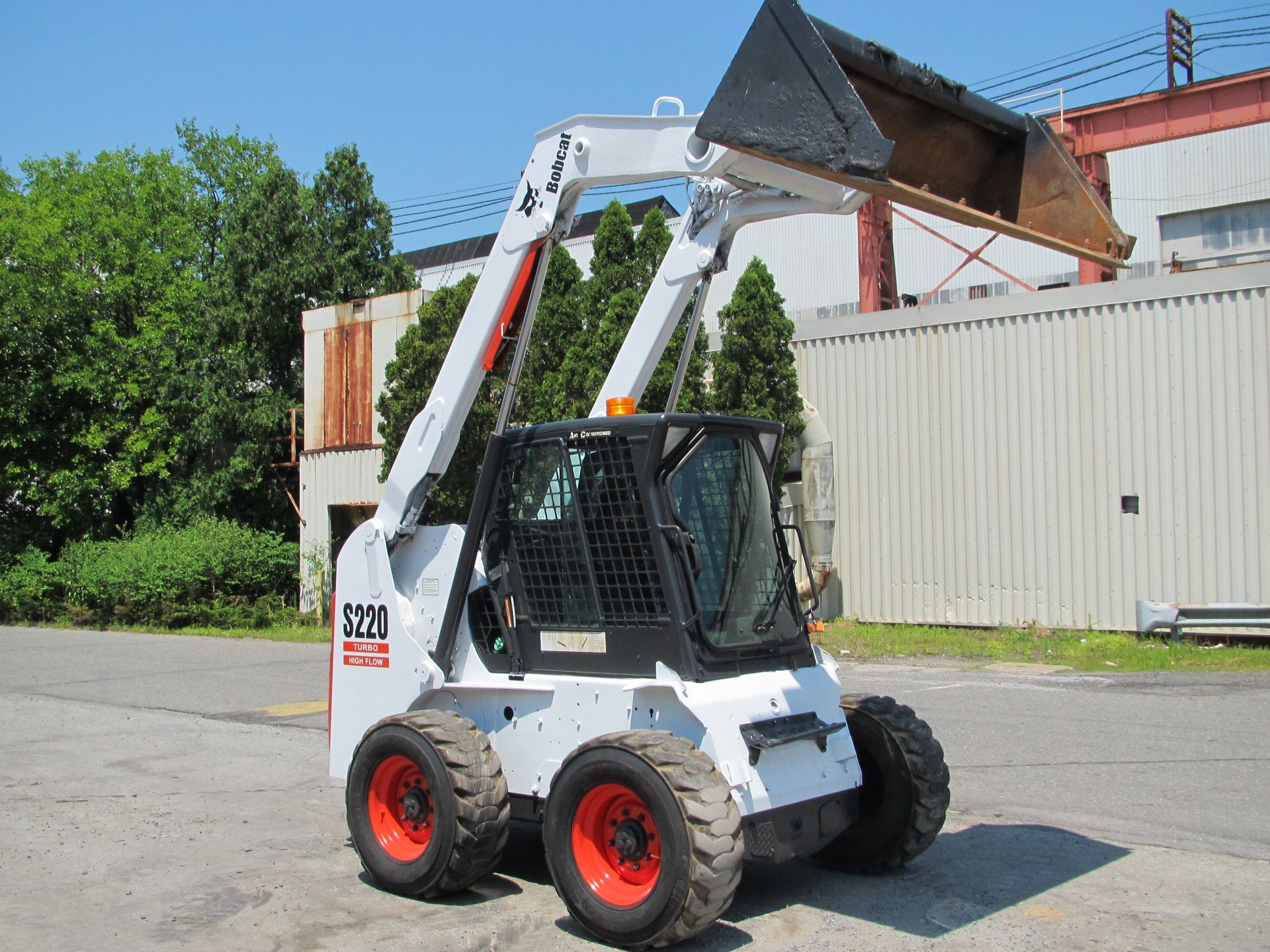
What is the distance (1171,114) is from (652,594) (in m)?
18.7

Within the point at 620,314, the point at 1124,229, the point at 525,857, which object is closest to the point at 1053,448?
the point at 620,314

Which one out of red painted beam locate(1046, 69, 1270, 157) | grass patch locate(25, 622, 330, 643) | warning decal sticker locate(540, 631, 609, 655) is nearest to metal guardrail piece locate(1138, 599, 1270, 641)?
red painted beam locate(1046, 69, 1270, 157)

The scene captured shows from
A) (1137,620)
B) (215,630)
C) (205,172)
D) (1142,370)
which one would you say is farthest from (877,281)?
(205,172)

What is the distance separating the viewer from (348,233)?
103 ft

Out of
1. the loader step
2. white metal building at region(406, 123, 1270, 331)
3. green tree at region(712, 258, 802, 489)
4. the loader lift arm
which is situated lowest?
the loader step

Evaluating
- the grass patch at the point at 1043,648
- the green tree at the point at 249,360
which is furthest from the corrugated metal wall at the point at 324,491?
the grass patch at the point at 1043,648

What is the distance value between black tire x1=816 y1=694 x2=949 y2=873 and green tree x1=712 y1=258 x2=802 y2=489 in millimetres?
12207

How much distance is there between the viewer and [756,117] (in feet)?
16.0

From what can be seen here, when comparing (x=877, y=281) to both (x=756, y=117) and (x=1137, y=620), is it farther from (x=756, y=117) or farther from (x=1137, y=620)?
(x=756, y=117)

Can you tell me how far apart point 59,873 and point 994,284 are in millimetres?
30849

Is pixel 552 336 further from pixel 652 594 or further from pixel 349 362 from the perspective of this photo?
pixel 652 594

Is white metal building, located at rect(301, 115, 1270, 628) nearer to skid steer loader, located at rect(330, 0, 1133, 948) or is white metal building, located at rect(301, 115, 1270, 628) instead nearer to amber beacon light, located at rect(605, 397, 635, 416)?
skid steer loader, located at rect(330, 0, 1133, 948)

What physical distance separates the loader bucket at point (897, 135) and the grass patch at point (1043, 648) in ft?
35.0

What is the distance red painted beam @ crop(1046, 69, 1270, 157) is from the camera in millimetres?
19719
